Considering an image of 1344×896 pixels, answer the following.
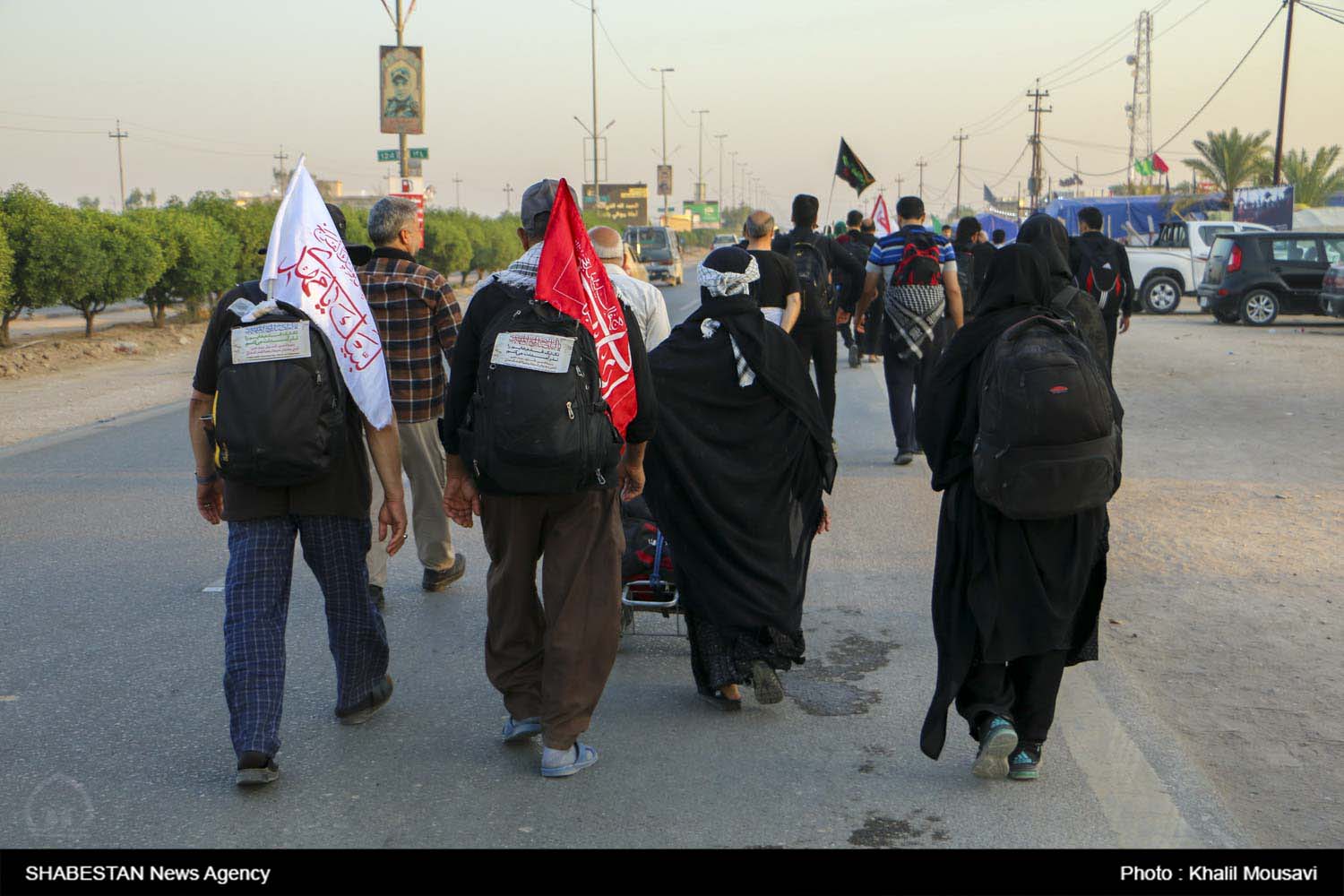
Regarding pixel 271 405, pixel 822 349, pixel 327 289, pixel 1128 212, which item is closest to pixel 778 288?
pixel 822 349

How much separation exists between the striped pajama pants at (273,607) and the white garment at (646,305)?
1.91m

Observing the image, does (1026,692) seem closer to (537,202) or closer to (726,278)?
(726,278)

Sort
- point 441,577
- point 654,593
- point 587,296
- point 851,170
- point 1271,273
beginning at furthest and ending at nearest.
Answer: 1. point 1271,273
2. point 851,170
3. point 441,577
4. point 654,593
5. point 587,296

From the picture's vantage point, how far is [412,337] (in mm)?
5938

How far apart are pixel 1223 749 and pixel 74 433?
1053 centimetres

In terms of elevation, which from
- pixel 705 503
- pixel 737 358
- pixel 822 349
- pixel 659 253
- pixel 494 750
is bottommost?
pixel 494 750

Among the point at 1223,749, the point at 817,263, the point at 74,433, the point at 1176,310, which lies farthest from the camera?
the point at 1176,310

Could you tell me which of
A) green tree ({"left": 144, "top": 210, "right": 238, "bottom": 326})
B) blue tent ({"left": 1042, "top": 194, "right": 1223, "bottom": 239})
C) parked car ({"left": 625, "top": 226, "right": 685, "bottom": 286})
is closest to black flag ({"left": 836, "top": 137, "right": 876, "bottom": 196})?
green tree ({"left": 144, "top": 210, "right": 238, "bottom": 326})

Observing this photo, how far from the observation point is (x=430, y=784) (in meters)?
4.12

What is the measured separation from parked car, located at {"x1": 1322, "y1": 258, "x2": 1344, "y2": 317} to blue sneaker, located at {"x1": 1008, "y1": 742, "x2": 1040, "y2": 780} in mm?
19697

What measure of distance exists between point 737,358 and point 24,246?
17.2 m

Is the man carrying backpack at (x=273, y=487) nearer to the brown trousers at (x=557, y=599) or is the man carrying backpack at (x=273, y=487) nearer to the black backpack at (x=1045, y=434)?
the brown trousers at (x=557, y=599)
